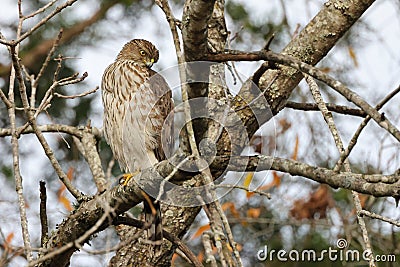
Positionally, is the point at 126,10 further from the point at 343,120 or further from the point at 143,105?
the point at 143,105

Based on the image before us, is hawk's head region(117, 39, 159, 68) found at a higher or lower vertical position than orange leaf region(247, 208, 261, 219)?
higher

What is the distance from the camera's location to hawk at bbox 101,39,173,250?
497 cm

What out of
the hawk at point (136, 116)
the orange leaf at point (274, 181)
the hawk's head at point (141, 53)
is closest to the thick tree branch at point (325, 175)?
the hawk at point (136, 116)

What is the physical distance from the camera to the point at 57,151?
7.45 metres

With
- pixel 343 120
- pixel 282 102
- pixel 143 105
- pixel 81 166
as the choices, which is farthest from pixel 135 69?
pixel 343 120

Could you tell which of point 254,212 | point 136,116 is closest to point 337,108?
point 136,116

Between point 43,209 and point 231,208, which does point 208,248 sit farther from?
point 231,208

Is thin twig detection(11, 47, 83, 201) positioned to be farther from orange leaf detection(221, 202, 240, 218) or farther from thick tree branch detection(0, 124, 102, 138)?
orange leaf detection(221, 202, 240, 218)

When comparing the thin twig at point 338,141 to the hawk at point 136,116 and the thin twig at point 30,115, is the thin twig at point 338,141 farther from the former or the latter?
the hawk at point 136,116

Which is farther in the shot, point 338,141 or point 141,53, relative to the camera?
point 141,53

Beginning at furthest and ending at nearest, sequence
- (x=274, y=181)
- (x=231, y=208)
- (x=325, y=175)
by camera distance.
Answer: (x=231, y=208)
(x=274, y=181)
(x=325, y=175)

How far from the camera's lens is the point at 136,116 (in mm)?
4965

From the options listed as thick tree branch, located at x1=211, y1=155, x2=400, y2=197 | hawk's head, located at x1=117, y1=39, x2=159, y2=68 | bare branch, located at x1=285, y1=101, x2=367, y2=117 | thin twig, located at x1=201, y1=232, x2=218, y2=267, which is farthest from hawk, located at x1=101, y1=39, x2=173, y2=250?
thin twig, located at x1=201, y1=232, x2=218, y2=267

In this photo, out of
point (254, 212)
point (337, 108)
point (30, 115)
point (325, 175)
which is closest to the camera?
point (325, 175)
